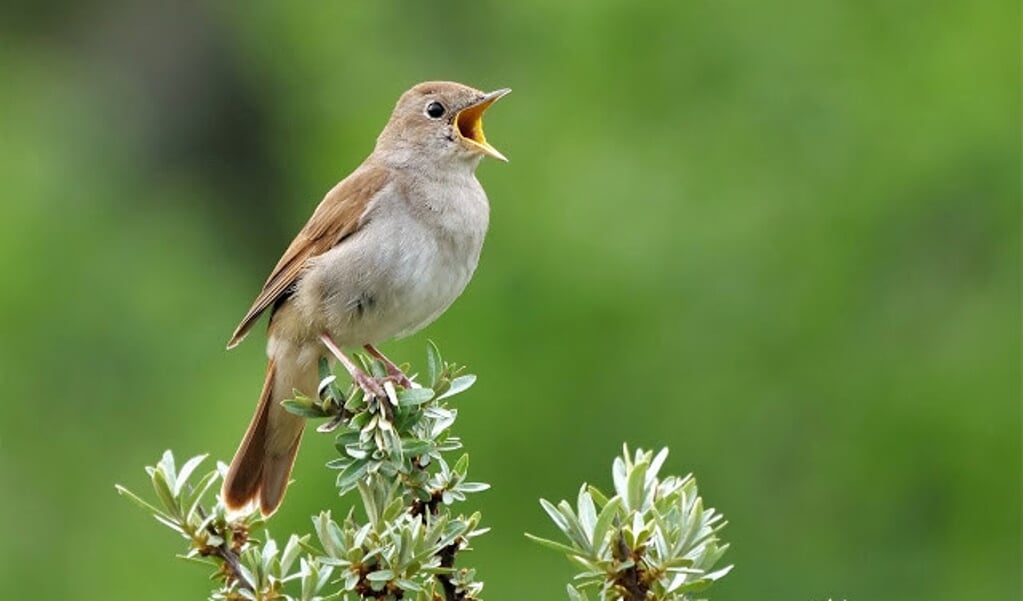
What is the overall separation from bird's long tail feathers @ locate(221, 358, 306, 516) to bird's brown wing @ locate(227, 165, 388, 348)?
32 centimetres

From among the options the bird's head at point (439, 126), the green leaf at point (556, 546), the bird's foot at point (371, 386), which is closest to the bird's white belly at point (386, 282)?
the bird's head at point (439, 126)

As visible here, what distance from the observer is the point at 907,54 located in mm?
11180

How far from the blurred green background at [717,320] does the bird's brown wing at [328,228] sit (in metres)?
3.92

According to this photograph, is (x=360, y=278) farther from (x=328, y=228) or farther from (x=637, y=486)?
(x=637, y=486)

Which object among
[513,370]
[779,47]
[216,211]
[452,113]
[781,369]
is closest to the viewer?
[452,113]

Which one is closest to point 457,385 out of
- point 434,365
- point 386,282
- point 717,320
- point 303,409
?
point 434,365

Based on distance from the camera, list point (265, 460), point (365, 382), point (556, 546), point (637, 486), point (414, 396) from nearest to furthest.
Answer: point (556, 546)
point (637, 486)
point (414, 396)
point (365, 382)
point (265, 460)

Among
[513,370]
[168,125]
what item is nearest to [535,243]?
[513,370]

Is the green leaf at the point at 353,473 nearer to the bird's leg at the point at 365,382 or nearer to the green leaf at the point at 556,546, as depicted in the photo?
the bird's leg at the point at 365,382

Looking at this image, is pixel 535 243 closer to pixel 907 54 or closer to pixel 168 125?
pixel 907 54

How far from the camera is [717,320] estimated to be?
34.5 feet

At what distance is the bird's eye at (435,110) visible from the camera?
5.69m

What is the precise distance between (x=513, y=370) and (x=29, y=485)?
4307 mm

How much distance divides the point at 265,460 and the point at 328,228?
2.44ft
